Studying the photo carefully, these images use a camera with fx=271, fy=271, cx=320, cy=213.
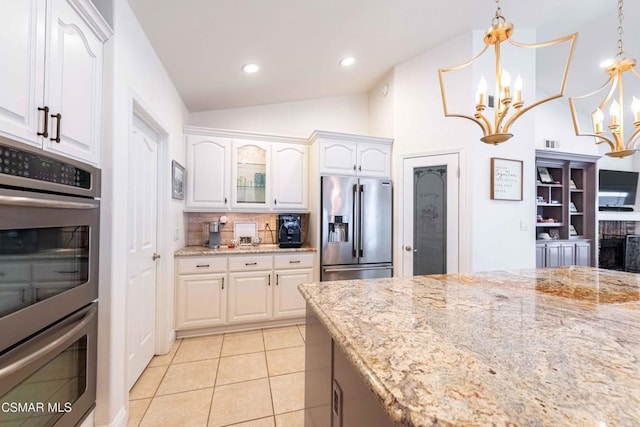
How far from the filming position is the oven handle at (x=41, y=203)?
0.90 meters

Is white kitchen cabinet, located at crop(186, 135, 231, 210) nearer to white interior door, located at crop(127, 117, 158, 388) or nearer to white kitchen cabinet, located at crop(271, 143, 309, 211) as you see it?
white kitchen cabinet, located at crop(271, 143, 309, 211)

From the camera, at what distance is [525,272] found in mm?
1859

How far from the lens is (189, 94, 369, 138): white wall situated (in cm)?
369

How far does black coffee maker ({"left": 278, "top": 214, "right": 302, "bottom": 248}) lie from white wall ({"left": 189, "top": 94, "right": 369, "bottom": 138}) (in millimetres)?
1314

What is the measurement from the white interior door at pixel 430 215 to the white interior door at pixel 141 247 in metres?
2.68

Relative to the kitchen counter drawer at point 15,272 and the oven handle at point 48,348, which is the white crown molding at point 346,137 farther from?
the kitchen counter drawer at point 15,272

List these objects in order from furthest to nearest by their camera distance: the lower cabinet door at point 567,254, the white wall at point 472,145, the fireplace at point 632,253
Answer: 1. the fireplace at point 632,253
2. the lower cabinet door at point 567,254
3. the white wall at point 472,145

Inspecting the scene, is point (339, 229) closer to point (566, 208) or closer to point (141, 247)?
point (141, 247)

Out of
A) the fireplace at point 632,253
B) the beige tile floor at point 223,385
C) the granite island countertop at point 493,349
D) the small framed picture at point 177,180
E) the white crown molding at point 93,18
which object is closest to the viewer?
the granite island countertop at point 493,349

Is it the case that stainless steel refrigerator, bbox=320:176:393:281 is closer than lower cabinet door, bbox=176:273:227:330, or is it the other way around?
lower cabinet door, bbox=176:273:227:330

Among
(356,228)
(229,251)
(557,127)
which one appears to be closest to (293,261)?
(229,251)

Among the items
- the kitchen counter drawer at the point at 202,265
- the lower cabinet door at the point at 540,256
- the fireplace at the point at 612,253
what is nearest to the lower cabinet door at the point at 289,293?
the kitchen counter drawer at the point at 202,265

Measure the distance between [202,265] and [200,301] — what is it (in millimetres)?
378

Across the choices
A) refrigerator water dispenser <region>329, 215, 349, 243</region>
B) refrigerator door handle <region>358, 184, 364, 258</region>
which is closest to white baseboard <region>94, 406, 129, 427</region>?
refrigerator water dispenser <region>329, 215, 349, 243</region>
